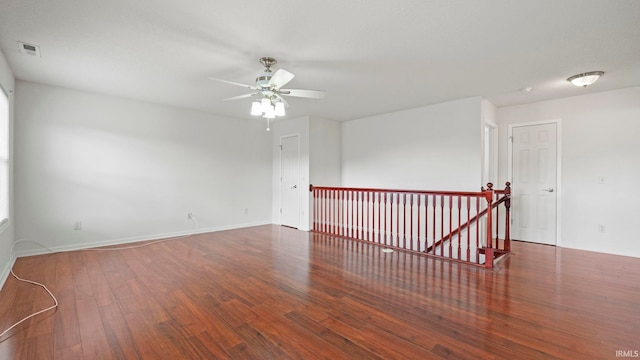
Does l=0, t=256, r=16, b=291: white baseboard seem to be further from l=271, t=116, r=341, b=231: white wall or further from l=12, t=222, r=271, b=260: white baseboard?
l=271, t=116, r=341, b=231: white wall

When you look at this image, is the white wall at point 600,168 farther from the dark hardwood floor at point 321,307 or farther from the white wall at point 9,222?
the white wall at point 9,222

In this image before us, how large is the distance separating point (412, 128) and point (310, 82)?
8.06 ft

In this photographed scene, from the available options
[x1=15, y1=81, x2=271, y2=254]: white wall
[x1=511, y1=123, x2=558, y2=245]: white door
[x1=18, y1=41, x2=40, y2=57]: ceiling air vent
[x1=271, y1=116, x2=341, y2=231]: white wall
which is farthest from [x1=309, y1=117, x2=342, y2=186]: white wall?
[x1=18, y1=41, x2=40, y2=57]: ceiling air vent

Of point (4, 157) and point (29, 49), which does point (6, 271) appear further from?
point (29, 49)

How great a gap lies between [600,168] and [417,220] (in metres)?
2.80

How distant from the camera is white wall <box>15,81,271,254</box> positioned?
12.9ft

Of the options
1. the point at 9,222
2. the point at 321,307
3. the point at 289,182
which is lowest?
the point at 321,307

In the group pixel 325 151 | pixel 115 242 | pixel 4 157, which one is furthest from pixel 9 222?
pixel 325 151

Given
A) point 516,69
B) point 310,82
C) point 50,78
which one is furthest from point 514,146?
point 50,78

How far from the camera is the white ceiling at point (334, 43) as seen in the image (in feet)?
7.02

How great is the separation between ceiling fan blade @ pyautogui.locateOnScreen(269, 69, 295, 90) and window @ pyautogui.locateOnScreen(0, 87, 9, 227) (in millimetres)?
3097

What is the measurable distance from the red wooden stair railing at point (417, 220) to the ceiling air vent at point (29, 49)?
14.2ft

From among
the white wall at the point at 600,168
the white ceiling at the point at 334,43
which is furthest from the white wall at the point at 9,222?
the white wall at the point at 600,168

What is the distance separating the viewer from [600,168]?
Result: 165 inches
